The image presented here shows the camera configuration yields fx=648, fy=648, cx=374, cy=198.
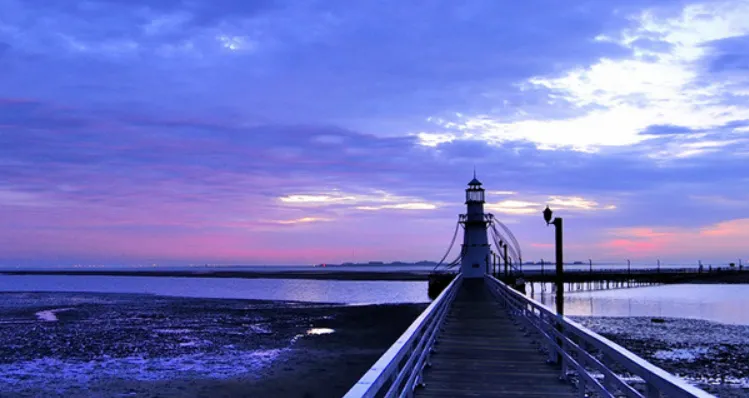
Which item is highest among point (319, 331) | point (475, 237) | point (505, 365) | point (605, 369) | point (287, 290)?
point (475, 237)

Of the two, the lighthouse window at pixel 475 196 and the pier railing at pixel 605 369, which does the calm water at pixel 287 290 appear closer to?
the lighthouse window at pixel 475 196

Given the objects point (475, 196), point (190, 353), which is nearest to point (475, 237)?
point (475, 196)

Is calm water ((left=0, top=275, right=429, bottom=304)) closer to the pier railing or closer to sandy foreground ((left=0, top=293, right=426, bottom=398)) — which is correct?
A: sandy foreground ((left=0, top=293, right=426, bottom=398))

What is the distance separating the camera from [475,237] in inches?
1783

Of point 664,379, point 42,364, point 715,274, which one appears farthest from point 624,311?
point 715,274

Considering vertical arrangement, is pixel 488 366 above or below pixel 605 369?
below

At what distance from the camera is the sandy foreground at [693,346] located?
18.1 metres

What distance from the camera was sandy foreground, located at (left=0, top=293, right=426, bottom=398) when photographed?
56.1 feet

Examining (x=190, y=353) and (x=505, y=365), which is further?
(x=190, y=353)

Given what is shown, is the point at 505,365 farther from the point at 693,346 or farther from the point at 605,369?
the point at 693,346

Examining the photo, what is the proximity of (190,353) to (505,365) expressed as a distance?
15441 millimetres

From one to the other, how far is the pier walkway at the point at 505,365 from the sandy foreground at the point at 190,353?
496 cm

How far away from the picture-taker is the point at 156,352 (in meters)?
23.3

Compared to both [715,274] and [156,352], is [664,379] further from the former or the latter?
[715,274]
